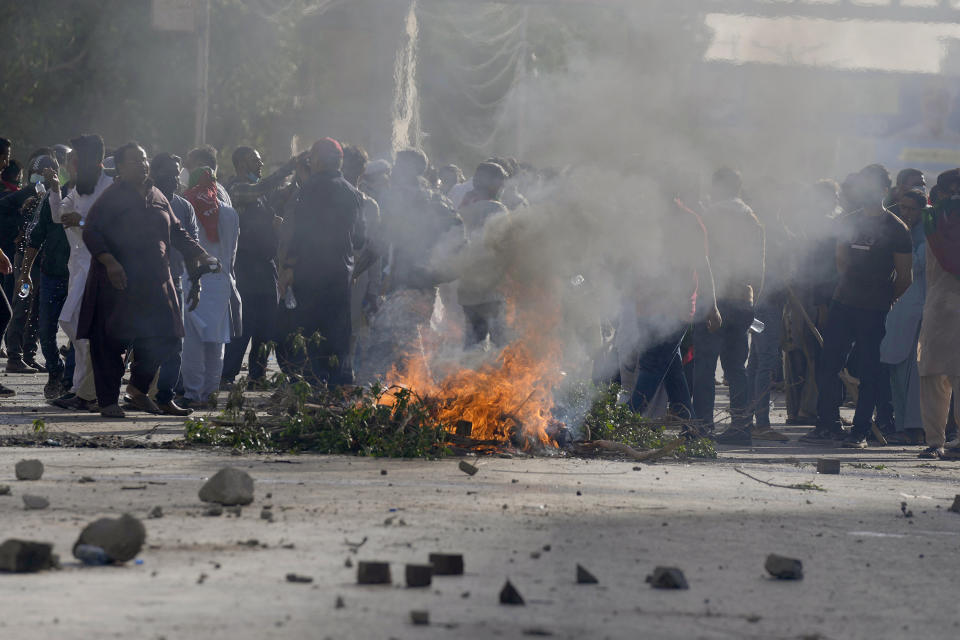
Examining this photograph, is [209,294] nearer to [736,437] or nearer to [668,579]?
[736,437]

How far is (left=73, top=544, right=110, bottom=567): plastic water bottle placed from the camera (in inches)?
212

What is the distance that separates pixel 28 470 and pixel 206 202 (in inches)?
185

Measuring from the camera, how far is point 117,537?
5.37 meters

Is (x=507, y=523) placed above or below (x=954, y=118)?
below

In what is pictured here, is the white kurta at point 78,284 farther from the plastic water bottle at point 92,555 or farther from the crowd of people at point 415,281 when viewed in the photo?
the plastic water bottle at point 92,555

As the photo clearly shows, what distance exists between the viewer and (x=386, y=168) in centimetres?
1281

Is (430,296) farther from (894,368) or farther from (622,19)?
(622,19)

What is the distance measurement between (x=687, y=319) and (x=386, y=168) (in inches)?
135

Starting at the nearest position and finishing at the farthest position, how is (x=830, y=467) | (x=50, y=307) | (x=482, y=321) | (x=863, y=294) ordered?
(x=830, y=467) < (x=482, y=321) < (x=863, y=294) < (x=50, y=307)

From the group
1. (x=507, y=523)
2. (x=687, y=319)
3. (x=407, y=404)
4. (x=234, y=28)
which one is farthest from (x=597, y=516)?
(x=234, y=28)

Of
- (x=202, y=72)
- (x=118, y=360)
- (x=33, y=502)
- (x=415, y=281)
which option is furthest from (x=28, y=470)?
(x=202, y=72)

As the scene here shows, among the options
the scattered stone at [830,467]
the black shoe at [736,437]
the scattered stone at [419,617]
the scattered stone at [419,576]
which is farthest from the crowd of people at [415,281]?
the scattered stone at [419,617]

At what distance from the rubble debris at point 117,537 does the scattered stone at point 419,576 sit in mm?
1049

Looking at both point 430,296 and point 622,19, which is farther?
point 622,19
